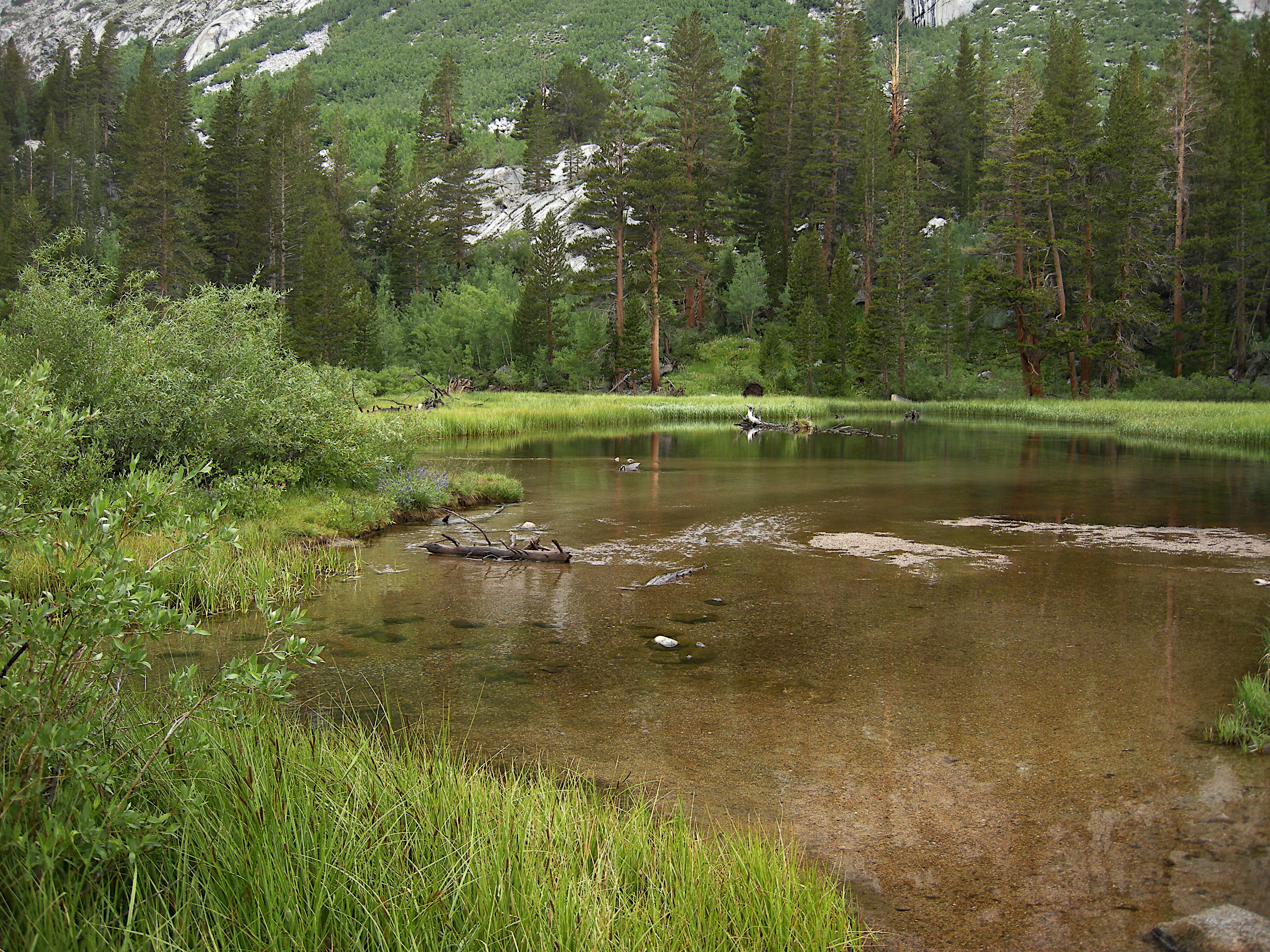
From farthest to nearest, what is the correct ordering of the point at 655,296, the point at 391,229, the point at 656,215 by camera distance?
the point at 391,229, the point at 655,296, the point at 656,215

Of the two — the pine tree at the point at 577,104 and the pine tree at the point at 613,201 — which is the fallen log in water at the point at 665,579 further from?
the pine tree at the point at 577,104

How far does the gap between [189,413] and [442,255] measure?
202 ft

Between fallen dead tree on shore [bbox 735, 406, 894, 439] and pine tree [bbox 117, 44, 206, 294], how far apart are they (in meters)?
31.6

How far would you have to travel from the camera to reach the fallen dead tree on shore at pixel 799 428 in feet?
113

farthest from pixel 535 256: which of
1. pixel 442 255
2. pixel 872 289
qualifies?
pixel 872 289

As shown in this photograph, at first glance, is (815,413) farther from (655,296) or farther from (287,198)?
(287,198)

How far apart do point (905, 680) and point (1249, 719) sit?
2.33m

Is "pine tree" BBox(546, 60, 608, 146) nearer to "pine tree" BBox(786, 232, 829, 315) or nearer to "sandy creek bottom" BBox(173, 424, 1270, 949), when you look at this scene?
"pine tree" BBox(786, 232, 829, 315)

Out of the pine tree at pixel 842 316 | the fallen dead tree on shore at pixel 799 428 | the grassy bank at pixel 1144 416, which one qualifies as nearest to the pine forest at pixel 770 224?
the pine tree at pixel 842 316

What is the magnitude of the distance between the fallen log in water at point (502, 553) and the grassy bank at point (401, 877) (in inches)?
291

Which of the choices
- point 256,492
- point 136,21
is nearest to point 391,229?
point 256,492

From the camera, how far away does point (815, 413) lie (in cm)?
4419

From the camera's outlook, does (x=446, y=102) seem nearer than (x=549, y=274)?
No

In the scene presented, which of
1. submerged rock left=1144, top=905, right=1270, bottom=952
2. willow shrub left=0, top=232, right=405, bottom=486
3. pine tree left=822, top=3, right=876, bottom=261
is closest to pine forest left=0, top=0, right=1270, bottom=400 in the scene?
pine tree left=822, top=3, right=876, bottom=261
